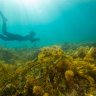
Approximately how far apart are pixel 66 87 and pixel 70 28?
18646 centimetres

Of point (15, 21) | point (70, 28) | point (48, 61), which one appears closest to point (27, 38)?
point (48, 61)

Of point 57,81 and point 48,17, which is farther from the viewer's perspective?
point 48,17

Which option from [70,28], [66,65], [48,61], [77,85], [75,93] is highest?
[70,28]

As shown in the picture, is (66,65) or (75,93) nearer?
(75,93)

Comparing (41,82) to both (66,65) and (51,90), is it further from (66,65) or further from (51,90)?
(66,65)

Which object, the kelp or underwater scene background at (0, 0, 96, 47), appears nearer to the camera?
the kelp

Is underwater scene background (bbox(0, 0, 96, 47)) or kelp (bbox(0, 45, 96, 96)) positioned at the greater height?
underwater scene background (bbox(0, 0, 96, 47))

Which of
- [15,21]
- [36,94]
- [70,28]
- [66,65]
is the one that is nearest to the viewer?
[36,94]

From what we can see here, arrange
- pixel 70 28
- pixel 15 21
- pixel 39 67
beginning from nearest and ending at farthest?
pixel 39 67 → pixel 15 21 → pixel 70 28

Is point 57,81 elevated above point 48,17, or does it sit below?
below

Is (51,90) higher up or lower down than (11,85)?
lower down

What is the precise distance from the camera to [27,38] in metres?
16.3

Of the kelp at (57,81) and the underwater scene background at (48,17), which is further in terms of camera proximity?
the underwater scene background at (48,17)

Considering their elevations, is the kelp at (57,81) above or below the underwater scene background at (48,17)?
below
